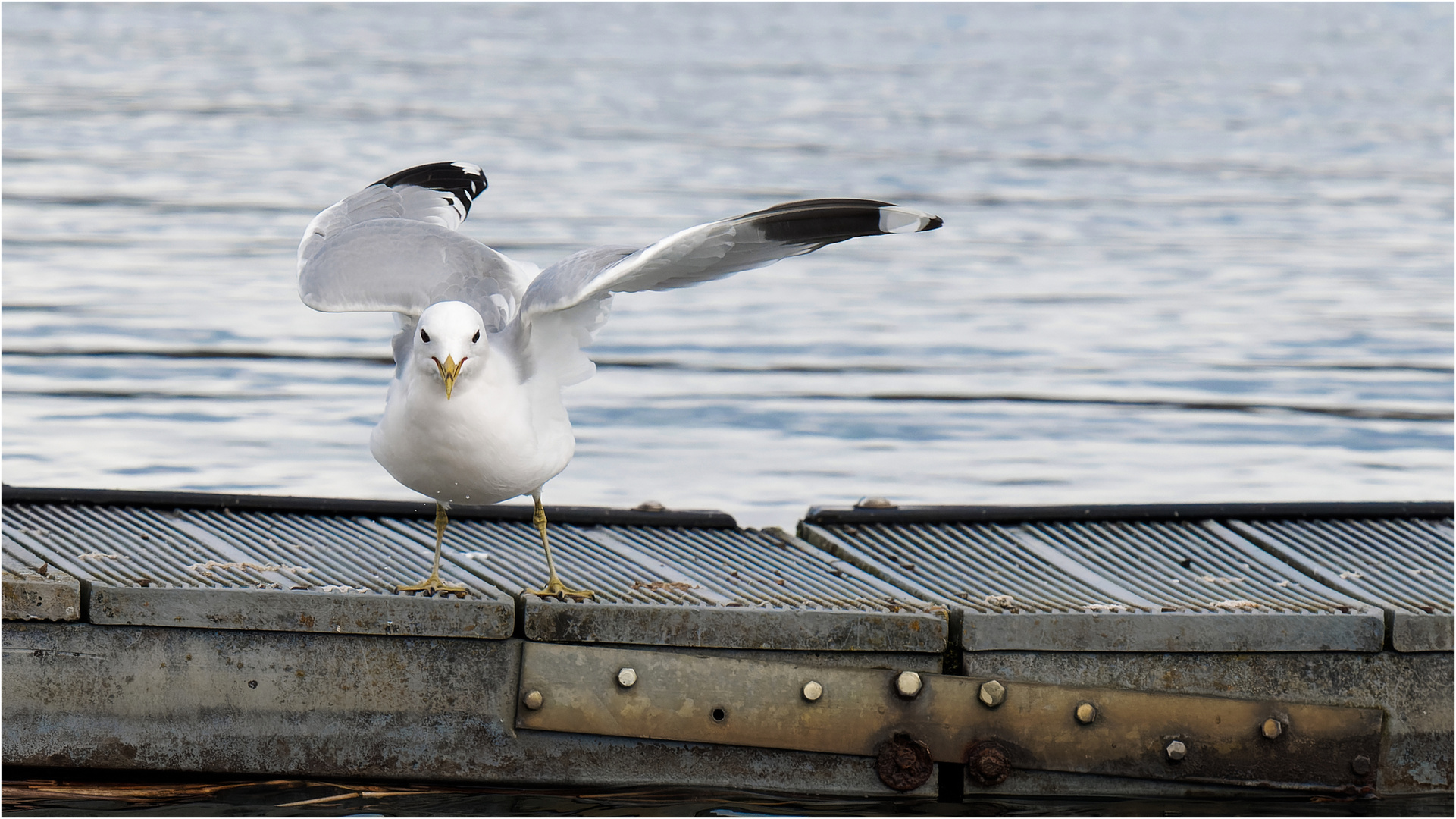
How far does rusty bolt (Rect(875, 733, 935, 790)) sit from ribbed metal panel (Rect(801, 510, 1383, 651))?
0.35 meters

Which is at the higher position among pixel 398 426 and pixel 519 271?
pixel 519 271

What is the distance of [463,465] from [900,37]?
5630 cm

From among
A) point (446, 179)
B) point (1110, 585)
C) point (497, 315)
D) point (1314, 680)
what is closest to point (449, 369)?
point (497, 315)

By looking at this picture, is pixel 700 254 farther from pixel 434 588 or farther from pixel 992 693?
pixel 992 693

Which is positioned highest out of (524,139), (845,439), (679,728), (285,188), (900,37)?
(900,37)

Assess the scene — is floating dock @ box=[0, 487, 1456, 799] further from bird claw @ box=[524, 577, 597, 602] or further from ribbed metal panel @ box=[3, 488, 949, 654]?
bird claw @ box=[524, 577, 597, 602]

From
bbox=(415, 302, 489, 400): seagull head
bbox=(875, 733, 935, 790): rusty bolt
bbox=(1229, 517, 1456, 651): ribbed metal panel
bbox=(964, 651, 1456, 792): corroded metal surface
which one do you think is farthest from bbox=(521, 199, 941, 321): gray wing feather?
bbox=(1229, 517, 1456, 651): ribbed metal panel

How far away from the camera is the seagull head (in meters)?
5.32

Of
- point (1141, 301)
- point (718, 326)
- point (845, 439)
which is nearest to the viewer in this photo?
point (845, 439)

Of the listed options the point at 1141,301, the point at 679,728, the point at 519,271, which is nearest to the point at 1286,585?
the point at 679,728

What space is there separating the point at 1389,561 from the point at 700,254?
295 centimetres

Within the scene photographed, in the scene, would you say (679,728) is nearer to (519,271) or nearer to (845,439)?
(519,271)

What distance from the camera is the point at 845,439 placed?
36.8ft

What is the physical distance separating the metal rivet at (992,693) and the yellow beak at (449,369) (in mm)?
1820
